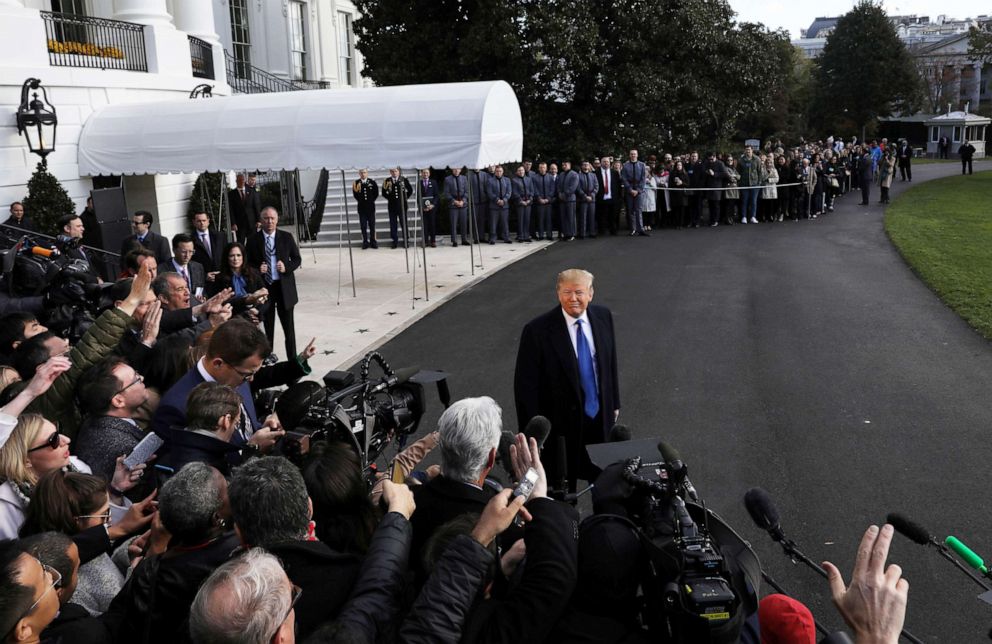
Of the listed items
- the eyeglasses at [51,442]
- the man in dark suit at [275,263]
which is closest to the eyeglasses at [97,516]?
the eyeglasses at [51,442]

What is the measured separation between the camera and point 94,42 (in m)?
16.8

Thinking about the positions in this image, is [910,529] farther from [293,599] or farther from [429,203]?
[429,203]

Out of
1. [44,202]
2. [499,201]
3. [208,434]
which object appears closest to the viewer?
[208,434]

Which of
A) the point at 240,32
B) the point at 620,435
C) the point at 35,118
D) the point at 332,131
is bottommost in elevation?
the point at 620,435

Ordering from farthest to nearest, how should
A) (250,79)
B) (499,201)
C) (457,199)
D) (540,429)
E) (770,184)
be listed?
(250,79), (770,184), (499,201), (457,199), (540,429)

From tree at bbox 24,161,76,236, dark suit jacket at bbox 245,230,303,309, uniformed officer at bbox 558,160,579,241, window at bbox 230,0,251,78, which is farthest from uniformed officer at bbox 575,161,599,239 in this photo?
window at bbox 230,0,251,78

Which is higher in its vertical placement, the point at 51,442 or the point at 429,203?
the point at 429,203

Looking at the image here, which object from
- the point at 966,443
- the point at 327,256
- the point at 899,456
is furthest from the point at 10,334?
the point at 327,256

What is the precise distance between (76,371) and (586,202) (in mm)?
16514

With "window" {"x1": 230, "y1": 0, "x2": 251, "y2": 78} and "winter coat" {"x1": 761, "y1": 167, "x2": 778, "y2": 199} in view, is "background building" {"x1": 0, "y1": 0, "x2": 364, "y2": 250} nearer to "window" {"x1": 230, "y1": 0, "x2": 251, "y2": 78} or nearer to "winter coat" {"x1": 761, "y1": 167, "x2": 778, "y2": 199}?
"window" {"x1": 230, "y1": 0, "x2": 251, "y2": 78}

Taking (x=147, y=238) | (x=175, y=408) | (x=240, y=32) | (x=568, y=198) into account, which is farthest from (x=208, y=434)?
(x=240, y=32)

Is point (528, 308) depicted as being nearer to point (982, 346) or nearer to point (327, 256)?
point (982, 346)

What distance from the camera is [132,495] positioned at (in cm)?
455

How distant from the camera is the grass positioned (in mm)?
13018
